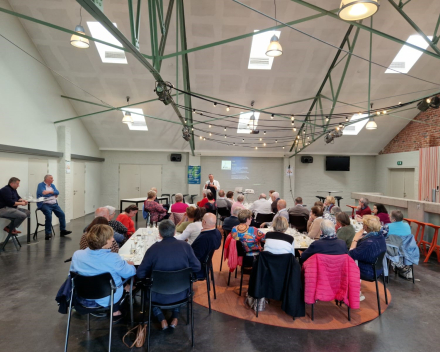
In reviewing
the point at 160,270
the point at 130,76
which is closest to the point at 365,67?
the point at 130,76

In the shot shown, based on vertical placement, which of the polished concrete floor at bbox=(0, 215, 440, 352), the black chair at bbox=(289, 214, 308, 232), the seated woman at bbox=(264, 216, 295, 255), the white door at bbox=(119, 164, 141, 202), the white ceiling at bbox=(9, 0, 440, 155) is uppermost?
the white ceiling at bbox=(9, 0, 440, 155)

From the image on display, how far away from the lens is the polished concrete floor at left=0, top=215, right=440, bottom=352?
118 inches

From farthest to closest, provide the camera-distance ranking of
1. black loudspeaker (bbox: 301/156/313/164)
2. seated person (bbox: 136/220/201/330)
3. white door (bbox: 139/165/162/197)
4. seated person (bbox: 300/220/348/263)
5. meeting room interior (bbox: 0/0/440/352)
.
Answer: black loudspeaker (bbox: 301/156/313/164) < white door (bbox: 139/165/162/197) < seated person (bbox: 300/220/348/263) < meeting room interior (bbox: 0/0/440/352) < seated person (bbox: 136/220/201/330)

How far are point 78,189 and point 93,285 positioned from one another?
28.3ft

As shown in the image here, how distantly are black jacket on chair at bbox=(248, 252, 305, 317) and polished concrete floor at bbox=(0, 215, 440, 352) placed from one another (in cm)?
29

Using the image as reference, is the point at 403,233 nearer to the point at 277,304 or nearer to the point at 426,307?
the point at 426,307

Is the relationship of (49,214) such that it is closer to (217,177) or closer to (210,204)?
(210,204)

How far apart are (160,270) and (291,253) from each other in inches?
60.2

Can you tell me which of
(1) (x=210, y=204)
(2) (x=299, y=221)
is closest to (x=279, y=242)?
(2) (x=299, y=221)

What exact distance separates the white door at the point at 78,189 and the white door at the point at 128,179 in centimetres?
193

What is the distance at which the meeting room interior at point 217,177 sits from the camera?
3.13 metres

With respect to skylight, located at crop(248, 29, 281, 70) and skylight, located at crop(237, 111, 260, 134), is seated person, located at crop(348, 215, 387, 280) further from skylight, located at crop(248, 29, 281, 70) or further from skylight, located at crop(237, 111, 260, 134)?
skylight, located at crop(237, 111, 260, 134)

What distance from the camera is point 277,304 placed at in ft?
13.0

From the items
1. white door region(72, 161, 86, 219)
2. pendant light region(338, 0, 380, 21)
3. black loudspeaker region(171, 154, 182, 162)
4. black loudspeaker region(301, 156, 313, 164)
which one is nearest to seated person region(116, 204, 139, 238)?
pendant light region(338, 0, 380, 21)
